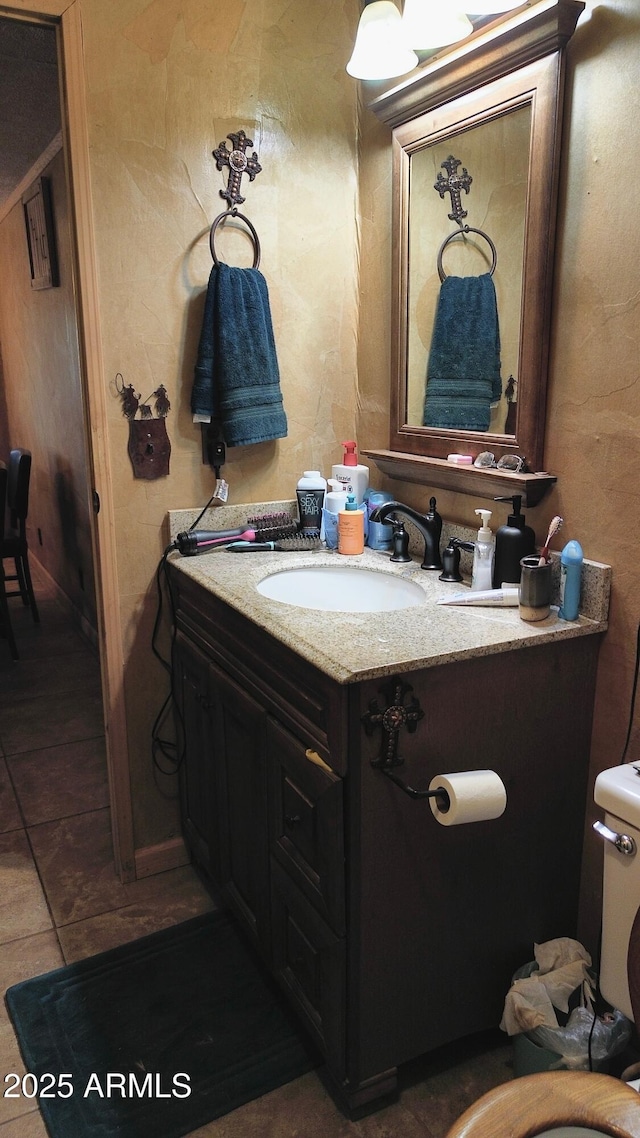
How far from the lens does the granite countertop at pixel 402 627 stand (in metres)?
1.31

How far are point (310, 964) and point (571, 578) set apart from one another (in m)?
0.87

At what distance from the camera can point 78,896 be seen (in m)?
2.10

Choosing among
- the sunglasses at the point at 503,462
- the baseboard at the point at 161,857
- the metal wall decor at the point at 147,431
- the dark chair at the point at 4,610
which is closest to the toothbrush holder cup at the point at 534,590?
the sunglasses at the point at 503,462

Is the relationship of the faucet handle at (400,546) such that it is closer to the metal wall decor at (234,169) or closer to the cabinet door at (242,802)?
the cabinet door at (242,802)

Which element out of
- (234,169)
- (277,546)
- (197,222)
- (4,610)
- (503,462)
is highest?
(234,169)

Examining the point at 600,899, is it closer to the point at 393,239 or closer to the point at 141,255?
the point at 393,239

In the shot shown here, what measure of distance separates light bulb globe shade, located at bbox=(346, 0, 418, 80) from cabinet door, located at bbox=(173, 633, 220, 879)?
4.44 feet

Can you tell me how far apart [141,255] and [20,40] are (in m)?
1.15

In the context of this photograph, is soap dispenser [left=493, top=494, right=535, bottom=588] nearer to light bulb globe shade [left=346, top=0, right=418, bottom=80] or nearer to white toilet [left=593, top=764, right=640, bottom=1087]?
white toilet [left=593, top=764, right=640, bottom=1087]

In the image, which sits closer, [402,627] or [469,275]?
[402,627]

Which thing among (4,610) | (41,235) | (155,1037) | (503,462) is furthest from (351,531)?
(41,235)

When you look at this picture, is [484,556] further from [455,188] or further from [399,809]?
[455,188]

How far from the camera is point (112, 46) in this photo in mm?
1776

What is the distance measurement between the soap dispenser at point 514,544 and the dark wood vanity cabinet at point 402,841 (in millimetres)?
197
